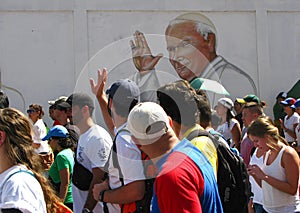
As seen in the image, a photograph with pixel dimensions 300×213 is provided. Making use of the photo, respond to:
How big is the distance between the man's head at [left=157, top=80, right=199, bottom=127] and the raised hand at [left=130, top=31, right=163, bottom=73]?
10.3 m

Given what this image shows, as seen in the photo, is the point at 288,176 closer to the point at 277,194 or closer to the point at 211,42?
the point at 277,194

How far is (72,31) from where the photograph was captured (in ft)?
47.6

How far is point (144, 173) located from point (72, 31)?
11048mm

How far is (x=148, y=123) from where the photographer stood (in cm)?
305

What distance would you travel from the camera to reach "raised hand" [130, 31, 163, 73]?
1431 centimetres

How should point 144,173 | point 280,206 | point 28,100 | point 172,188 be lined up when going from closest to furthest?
point 172,188, point 144,173, point 280,206, point 28,100

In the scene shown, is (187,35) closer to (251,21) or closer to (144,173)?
(251,21)

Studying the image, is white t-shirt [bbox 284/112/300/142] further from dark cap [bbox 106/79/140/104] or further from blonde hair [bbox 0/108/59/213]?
blonde hair [bbox 0/108/59/213]

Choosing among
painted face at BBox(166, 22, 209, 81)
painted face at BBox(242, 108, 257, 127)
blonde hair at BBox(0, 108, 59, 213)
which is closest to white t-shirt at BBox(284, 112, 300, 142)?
painted face at BBox(242, 108, 257, 127)

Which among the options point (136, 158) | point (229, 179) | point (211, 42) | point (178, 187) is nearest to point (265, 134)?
point (229, 179)

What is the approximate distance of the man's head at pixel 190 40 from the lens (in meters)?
14.9

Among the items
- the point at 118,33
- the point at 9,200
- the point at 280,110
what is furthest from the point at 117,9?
the point at 9,200

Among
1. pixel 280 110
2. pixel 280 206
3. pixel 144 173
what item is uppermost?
pixel 144 173

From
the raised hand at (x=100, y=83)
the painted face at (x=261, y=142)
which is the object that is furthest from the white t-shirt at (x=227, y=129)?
the raised hand at (x=100, y=83)
